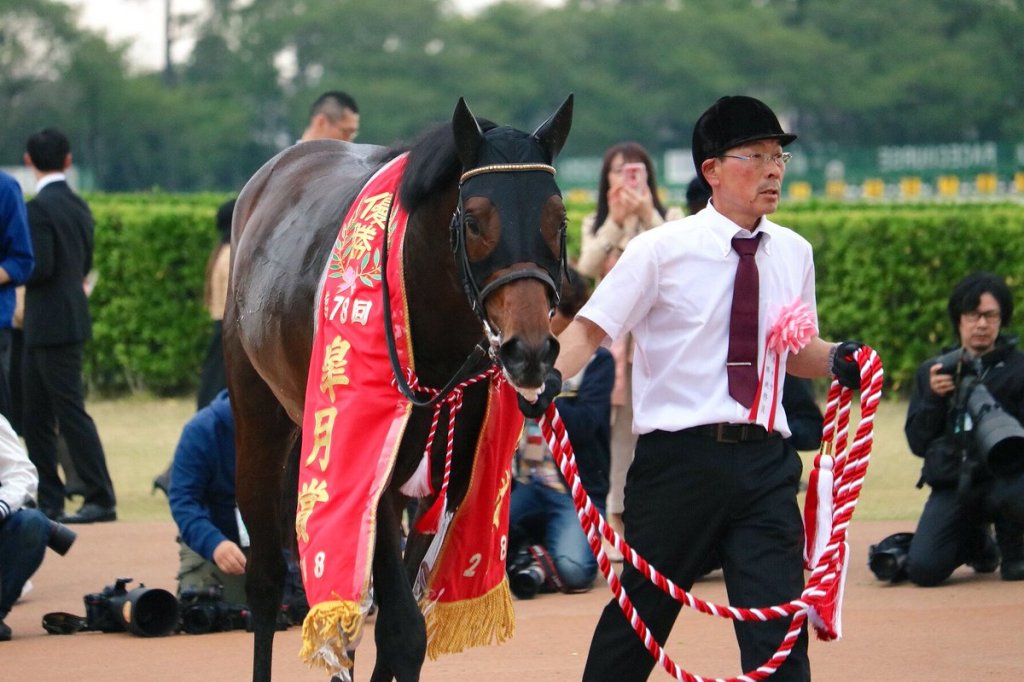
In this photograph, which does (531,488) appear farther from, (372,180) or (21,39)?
(21,39)

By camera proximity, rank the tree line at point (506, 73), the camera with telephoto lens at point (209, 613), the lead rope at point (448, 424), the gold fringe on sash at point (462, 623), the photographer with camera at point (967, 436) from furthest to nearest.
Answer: the tree line at point (506, 73), the photographer with camera at point (967, 436), the camera with telephoto lens at point (209, 613), the gold fringe on sash at point (462, 623), the lead rope at point (448, 424)

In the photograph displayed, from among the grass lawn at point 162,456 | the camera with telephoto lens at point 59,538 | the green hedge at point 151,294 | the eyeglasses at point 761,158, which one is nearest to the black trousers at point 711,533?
the eyeglasses at point 761,158

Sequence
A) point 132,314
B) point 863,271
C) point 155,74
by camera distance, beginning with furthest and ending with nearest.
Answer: point 155,74
point 132,314
point 863,271

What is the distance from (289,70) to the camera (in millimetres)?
52219

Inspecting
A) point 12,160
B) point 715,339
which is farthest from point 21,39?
point 715,339

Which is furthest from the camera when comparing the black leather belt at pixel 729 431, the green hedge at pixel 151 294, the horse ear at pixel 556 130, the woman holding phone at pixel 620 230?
the green hedge at pixel 151 294

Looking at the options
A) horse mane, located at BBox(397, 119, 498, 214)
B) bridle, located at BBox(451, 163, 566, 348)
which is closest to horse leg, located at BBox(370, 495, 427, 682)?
bridle, located at BBox(451, 163, 566, 348)

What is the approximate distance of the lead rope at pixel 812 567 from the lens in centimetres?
394

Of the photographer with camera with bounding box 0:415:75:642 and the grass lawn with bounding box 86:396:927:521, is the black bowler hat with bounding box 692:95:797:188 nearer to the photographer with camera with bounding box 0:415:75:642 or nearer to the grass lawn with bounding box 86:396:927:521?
the photographer with camera with bounding box 0:415:75:642

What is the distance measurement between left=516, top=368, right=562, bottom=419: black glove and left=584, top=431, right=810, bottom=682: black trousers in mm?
504

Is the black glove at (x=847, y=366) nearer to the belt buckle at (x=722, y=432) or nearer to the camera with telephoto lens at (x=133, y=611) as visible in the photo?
the belt buckle at (x=722, y=432)

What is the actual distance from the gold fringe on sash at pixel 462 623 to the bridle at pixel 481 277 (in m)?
0.79

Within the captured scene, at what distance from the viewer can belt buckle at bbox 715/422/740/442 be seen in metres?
4.04

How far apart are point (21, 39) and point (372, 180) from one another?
1718 inches
